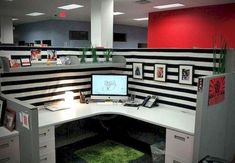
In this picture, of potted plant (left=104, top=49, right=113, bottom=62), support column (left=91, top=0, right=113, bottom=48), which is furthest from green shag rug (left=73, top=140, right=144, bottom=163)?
support column (left=91, top=0, right=113, bottom=48)

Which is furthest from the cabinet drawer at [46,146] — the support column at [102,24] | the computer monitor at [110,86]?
the support column at [102,24]

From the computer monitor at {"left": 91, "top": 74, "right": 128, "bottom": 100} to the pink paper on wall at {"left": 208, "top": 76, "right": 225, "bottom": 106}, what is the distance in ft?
4.30

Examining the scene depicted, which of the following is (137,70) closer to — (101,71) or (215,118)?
(101,71)

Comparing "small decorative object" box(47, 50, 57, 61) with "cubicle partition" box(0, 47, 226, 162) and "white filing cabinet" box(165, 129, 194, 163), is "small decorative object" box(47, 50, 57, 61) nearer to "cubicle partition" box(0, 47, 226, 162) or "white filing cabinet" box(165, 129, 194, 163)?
"cubicle partition" box(0, 47, 226, 162)

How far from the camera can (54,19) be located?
988cm

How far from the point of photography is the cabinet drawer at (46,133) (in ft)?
7.25

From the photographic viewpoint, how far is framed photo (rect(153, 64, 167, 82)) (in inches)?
114

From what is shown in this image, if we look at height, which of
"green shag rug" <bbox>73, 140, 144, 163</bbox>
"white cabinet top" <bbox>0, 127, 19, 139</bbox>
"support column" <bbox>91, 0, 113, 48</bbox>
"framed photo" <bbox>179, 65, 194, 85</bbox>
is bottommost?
"green shag rug" <bbox>73, 140, 144, 163</bbox>

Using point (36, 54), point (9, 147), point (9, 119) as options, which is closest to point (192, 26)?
point (36, 54)

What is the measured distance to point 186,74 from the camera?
267cm

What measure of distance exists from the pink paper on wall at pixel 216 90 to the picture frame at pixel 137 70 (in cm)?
116

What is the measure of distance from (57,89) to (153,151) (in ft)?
4.77

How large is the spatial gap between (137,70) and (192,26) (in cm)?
421

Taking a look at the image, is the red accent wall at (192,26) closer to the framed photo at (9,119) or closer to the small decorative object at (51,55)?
the small decorative object at (51,55)
